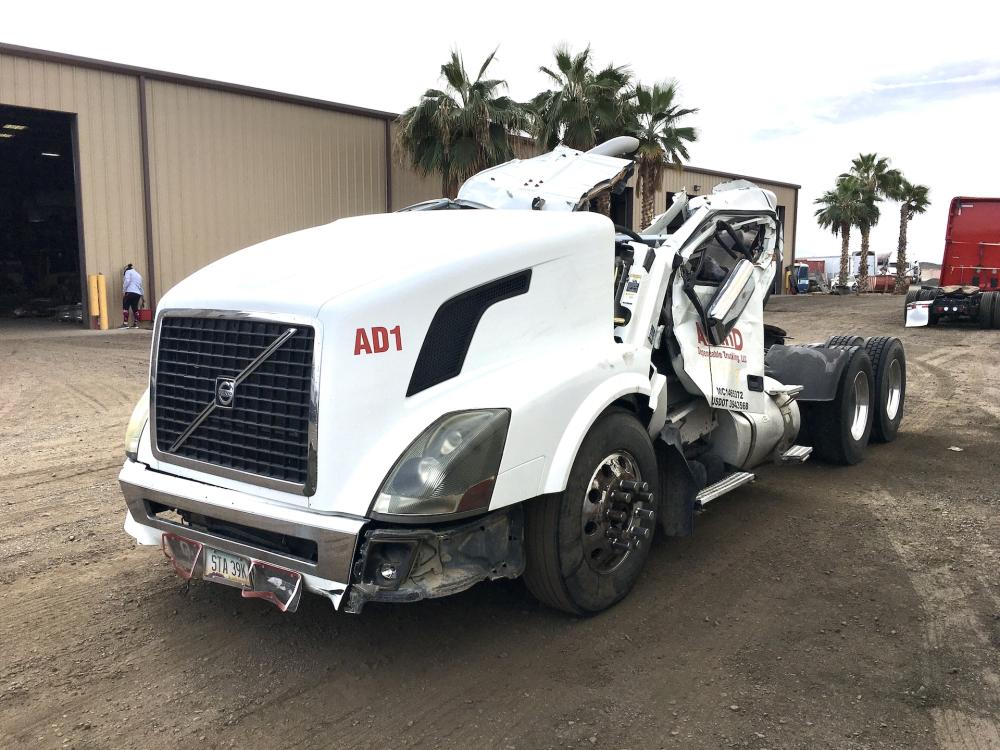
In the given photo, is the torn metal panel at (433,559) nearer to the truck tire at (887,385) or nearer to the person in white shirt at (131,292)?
the truck tire at (887,385)

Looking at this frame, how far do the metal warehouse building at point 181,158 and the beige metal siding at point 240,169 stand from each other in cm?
3

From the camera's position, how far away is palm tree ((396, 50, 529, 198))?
22328mm

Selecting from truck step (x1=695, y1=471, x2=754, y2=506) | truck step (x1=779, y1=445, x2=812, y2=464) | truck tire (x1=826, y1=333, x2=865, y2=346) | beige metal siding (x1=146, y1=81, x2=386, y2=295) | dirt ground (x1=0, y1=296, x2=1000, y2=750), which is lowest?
dirt ground (x1=0, y1=296, x2=1000, y2=750)

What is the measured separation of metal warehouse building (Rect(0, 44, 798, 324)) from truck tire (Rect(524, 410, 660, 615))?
19468mm

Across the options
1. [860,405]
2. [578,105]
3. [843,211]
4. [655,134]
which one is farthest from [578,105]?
[843,211]

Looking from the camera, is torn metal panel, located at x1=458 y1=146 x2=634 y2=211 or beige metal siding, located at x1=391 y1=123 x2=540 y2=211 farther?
beige metal siding, located at x1=391 y1=123 x2=540 y2=211

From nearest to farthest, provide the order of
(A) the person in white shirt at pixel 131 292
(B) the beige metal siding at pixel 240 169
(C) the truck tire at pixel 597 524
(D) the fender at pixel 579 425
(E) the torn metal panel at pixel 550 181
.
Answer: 1. (D) the fender at pixel 579 425
2. (C) the truck tire at pixel 597 524
3. (E) the torn metal panel at pixel 550 181
4. (A) the person in white shirt at pixel 131 292
5. (B) the beige metal siding at pixel 240 169

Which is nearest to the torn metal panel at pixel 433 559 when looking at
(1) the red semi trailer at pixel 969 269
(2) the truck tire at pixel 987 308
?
(2) the truck tire at pixel 987 308

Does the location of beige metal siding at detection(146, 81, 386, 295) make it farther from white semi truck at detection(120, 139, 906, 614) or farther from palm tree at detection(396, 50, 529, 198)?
white semi truck at detection(120, 139, 906, 614)

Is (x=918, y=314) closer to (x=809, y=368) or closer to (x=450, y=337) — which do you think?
(x=809, y=368)

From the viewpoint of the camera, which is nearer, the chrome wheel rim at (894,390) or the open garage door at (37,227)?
the chrome wheel rim at (894,390)

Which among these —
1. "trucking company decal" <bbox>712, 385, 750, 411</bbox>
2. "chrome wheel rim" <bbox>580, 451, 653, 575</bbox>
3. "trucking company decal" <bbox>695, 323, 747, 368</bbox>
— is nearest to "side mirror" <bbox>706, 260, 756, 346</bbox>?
"trucking company decal" <bbox>695, 323, 747, 368</bbox>

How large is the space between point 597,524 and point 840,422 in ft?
12.5

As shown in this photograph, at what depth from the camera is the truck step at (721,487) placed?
4.61 meters
